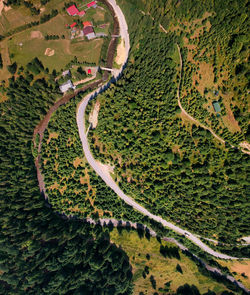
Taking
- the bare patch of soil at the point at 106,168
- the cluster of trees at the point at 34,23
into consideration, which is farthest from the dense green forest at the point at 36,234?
the cluster of trees at the point at 34,23

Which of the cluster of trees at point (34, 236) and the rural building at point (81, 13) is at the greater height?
the rural building at point (81, 13)

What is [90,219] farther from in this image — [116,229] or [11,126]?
[11,126]

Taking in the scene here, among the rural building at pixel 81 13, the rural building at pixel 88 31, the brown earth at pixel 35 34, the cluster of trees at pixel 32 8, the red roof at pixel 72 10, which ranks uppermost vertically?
the cluster of trees at pixel 32 8

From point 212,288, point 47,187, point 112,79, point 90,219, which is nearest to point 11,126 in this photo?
point 47,187

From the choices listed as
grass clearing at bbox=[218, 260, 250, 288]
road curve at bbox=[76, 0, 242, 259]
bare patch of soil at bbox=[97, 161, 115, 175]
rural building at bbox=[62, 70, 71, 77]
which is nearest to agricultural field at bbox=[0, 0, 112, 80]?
rural building at bbox=[62, 70, 71, 77]

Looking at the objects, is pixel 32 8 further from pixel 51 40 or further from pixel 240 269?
pixel 240 269

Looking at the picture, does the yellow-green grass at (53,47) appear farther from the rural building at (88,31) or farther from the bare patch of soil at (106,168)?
the bare patch of soil at (106,168)
